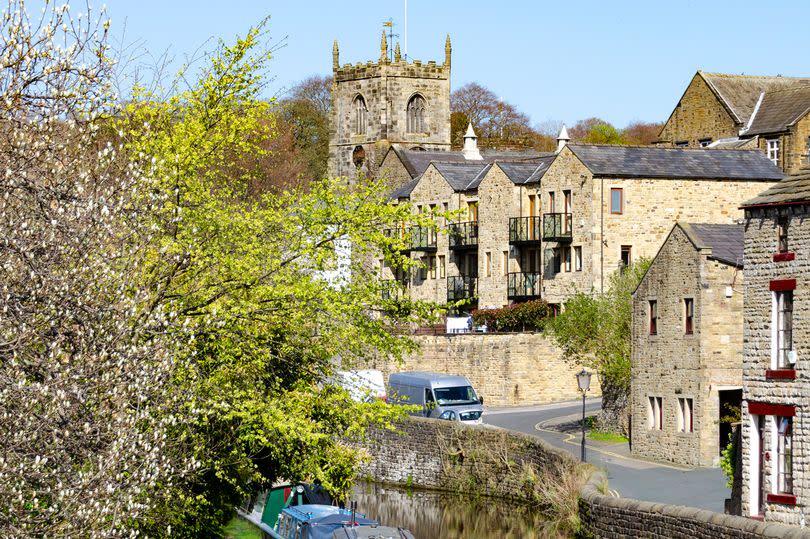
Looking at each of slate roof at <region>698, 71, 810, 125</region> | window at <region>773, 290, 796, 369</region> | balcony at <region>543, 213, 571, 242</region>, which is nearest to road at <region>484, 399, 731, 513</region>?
window at <region>773, 290, 796, 369</region>

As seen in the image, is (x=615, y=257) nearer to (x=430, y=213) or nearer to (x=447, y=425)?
(x=447, y=425)

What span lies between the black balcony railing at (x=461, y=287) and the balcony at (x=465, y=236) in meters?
1.43

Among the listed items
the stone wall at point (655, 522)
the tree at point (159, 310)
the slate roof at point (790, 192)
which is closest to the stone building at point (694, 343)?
the stone wall at point (655, 522)

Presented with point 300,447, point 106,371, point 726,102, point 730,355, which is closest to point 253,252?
point 300,447

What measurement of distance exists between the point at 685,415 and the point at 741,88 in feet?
111

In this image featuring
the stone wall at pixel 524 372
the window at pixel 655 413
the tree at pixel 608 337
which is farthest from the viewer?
the stone wall at pixel 524 372

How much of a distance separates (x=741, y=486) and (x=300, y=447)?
9675 millimetres

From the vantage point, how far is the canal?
1310 inches

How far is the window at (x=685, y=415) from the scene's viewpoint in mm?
35938

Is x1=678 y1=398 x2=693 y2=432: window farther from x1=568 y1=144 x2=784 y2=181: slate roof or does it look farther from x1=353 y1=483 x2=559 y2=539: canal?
x1=568 y1=144 x2=784 y2=181: slate roof

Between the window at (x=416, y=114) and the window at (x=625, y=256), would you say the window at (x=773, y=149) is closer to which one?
the window at (x=625, y=256)

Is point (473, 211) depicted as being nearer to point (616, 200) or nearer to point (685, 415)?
point (616, 200)

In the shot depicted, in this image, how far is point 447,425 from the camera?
132 ft

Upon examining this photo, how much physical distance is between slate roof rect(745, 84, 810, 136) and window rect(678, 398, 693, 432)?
90.4 ft
